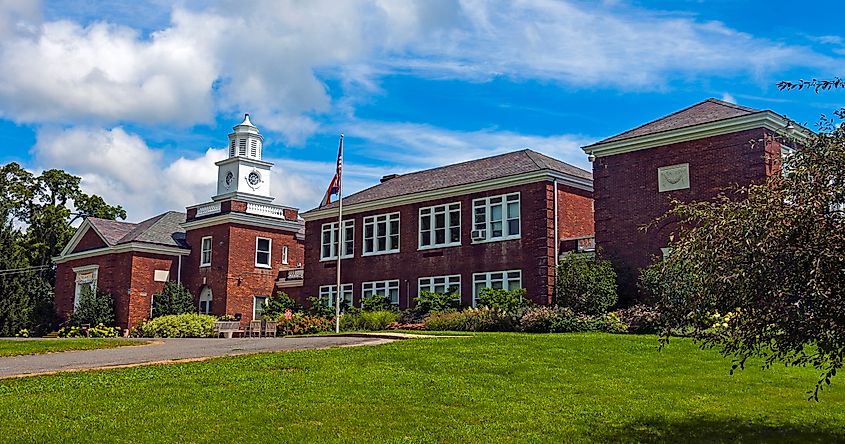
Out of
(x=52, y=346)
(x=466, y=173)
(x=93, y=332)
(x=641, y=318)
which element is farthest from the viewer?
(x=93, y=332)

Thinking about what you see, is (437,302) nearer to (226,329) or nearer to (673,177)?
(226,329)

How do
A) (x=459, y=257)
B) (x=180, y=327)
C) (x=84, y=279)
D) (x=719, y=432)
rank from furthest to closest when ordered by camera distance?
(x=84, y=279), (x=180, y=327), (x=459, y=257), (x=719, y=432)

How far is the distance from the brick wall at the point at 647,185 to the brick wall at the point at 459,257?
A: 248 cm

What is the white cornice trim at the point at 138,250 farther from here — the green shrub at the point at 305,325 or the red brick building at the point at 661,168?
the red brick building at the point at 661,168

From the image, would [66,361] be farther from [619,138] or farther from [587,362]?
[619,138]

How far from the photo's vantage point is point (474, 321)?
29984 millimetres

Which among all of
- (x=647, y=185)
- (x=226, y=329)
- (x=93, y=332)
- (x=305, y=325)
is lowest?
(x=93, y=332)

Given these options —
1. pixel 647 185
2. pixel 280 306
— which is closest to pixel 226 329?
pixel 280 306

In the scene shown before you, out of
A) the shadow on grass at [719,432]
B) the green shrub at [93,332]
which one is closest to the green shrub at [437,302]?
the green shrub at [93,332]

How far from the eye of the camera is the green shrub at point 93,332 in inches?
1638

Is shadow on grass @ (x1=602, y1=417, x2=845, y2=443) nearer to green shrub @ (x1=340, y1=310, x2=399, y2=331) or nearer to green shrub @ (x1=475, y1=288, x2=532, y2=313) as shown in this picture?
green shrub @ (x1=475, y1=288, x2=532, y2=313)

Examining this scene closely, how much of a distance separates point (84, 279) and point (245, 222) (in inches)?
417

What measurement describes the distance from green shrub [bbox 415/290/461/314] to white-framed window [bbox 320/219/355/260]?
6.67 metres

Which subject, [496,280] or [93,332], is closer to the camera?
[496,280]
